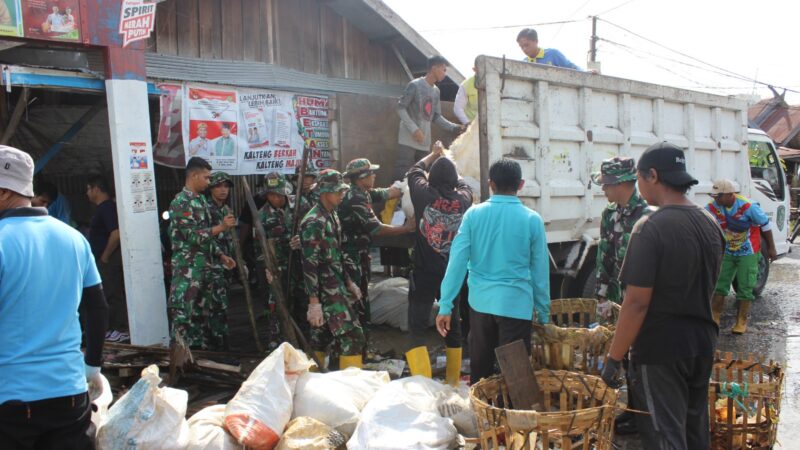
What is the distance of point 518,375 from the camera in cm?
315

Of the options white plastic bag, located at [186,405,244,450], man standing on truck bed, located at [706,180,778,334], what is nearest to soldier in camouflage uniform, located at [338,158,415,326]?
white plastic bag, located at [186,405,244,450]

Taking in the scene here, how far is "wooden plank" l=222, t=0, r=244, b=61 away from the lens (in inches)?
248

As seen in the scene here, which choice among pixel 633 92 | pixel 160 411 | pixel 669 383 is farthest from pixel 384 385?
pixel 633 92

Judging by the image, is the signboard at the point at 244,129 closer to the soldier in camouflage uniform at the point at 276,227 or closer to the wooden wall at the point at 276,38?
the soldier in camouflage uniform at the point at 276,227

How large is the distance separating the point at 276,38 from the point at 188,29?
1.02 meters

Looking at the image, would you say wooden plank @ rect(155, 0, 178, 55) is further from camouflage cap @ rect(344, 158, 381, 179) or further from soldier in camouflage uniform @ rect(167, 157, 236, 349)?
camouflage cap @ rect(344, 158, 381, 179)

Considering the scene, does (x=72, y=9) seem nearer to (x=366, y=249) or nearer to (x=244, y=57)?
(x=244, y=57)

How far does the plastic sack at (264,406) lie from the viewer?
314 cm

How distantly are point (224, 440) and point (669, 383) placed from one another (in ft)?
7.01

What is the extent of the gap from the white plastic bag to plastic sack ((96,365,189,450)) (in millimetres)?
50

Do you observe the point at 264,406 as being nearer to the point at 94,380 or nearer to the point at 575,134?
the point at 94,380

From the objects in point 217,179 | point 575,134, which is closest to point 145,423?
point 217,179

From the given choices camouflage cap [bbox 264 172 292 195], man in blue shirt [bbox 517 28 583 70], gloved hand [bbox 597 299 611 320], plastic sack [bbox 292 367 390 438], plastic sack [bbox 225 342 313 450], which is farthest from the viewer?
man in blue shirt [bbox 517 28 583 70]

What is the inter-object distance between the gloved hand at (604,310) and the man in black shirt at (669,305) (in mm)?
1414
